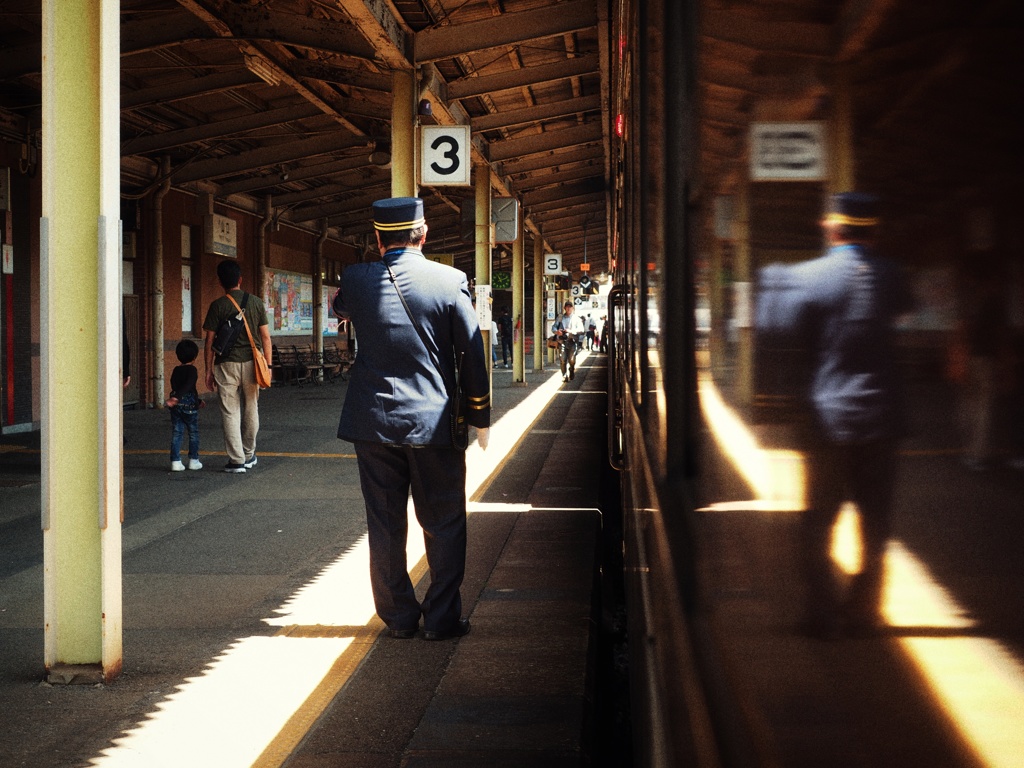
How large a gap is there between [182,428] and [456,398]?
219 inches

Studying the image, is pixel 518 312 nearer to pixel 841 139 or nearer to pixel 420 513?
pixel 420 513

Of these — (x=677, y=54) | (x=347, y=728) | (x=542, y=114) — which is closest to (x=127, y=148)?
(x=542, y=114)

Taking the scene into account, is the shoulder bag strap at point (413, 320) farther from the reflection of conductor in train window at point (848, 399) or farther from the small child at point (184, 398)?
the small child at point (184, 398)

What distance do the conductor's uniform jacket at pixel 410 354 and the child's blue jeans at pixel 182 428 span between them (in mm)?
5233

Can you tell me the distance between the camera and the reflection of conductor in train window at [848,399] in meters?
0.60

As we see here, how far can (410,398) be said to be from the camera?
13.6ft

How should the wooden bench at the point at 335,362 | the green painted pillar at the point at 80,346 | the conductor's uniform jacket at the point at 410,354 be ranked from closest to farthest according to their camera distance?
1. the green painted pillar at the point at 80,346
2. the conductor's uniform jacket at the point at 410,354
3. the wooden bench at the point at 335,362

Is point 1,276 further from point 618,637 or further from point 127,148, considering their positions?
point 618,637

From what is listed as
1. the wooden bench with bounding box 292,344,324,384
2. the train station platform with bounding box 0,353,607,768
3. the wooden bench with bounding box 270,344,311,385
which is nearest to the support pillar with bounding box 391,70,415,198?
the train station platform with bounding box 0,353,607,768

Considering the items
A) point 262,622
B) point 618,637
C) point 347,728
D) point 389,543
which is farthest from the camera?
point 618,637

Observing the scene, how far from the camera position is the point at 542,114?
15000 millimetres

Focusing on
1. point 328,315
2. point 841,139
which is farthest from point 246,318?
point 328,315

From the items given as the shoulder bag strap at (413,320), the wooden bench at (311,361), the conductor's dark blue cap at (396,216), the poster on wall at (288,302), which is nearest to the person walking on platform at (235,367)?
the conductor's dark blue cap at (396,216)

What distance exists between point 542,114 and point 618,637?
10.7 meters
